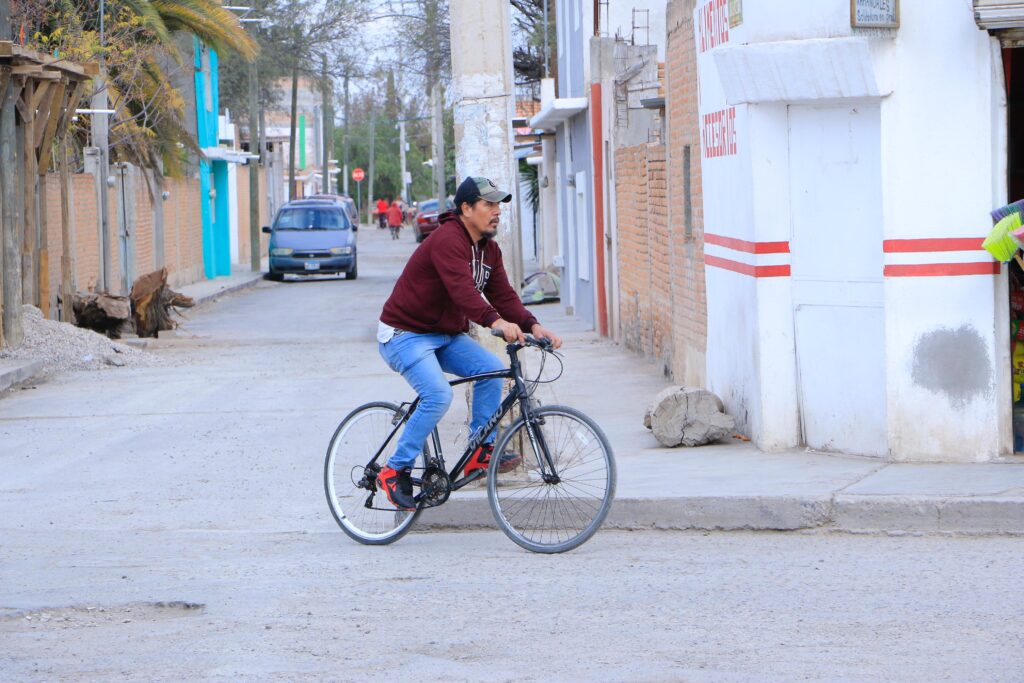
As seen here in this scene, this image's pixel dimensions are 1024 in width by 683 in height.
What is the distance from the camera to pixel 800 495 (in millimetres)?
7621

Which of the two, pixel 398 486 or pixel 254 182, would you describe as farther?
pixel 254 182

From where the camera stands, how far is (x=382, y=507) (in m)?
7.59

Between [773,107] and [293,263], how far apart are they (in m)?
29.0

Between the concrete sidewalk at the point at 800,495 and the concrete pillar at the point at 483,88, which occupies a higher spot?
the concrete pillar at the point at 483,88

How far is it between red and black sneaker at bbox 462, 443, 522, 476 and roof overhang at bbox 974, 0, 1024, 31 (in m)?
3.67

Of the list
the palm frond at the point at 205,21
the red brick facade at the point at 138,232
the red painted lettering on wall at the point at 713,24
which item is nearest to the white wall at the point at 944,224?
the red painted lettering on wall at the point at 713,24

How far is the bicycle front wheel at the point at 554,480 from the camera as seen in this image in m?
6.96

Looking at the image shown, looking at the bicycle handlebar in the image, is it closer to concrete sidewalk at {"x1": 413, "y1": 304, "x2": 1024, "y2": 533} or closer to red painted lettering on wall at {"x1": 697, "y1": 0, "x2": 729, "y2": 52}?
concrete sidewalk at {"x1": 413, "y1": 304, "x2": 1024, "y2": 533}

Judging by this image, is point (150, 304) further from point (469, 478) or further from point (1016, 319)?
point (469, 478)

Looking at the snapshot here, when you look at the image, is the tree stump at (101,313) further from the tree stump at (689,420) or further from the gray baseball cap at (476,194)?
the gray baseball cap at (476,194)

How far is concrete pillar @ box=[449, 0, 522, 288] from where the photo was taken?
27.7 feet

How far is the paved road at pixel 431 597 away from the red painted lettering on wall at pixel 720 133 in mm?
3385

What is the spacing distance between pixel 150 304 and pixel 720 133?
12867 mm

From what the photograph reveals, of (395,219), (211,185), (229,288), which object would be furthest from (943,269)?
(395,219)
